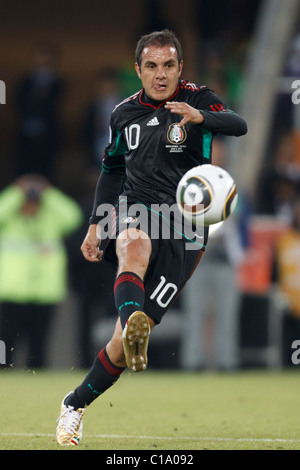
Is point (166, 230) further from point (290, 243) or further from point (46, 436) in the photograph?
point (290, 243)

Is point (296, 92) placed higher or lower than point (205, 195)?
higher

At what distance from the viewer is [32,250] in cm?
1180

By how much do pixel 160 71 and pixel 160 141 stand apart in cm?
44

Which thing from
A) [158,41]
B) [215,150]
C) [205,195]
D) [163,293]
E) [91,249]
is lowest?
[163,293]

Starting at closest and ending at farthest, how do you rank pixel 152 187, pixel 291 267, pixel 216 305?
1. pixel 152 187
2. pixel 216 305
3. pixel 291 267

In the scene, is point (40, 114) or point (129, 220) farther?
point (40, 114)

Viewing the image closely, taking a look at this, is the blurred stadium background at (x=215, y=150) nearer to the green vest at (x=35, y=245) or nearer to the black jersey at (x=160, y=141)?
the green vest at (x=35, y=245)

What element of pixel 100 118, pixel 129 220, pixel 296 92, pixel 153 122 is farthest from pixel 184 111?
pixel 296 92

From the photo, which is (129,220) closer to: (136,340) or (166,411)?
(136,340)

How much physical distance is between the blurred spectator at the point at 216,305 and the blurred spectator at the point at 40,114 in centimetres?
268

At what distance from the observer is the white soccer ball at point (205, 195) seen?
5.75 m

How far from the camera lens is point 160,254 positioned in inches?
238

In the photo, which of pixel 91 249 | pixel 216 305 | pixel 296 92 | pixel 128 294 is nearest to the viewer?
pixel 128 294

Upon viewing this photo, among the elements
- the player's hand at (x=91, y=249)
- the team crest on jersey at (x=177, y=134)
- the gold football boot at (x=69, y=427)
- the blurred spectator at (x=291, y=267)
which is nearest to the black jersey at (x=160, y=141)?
the team crest on jersey at (x=177, y=134)
